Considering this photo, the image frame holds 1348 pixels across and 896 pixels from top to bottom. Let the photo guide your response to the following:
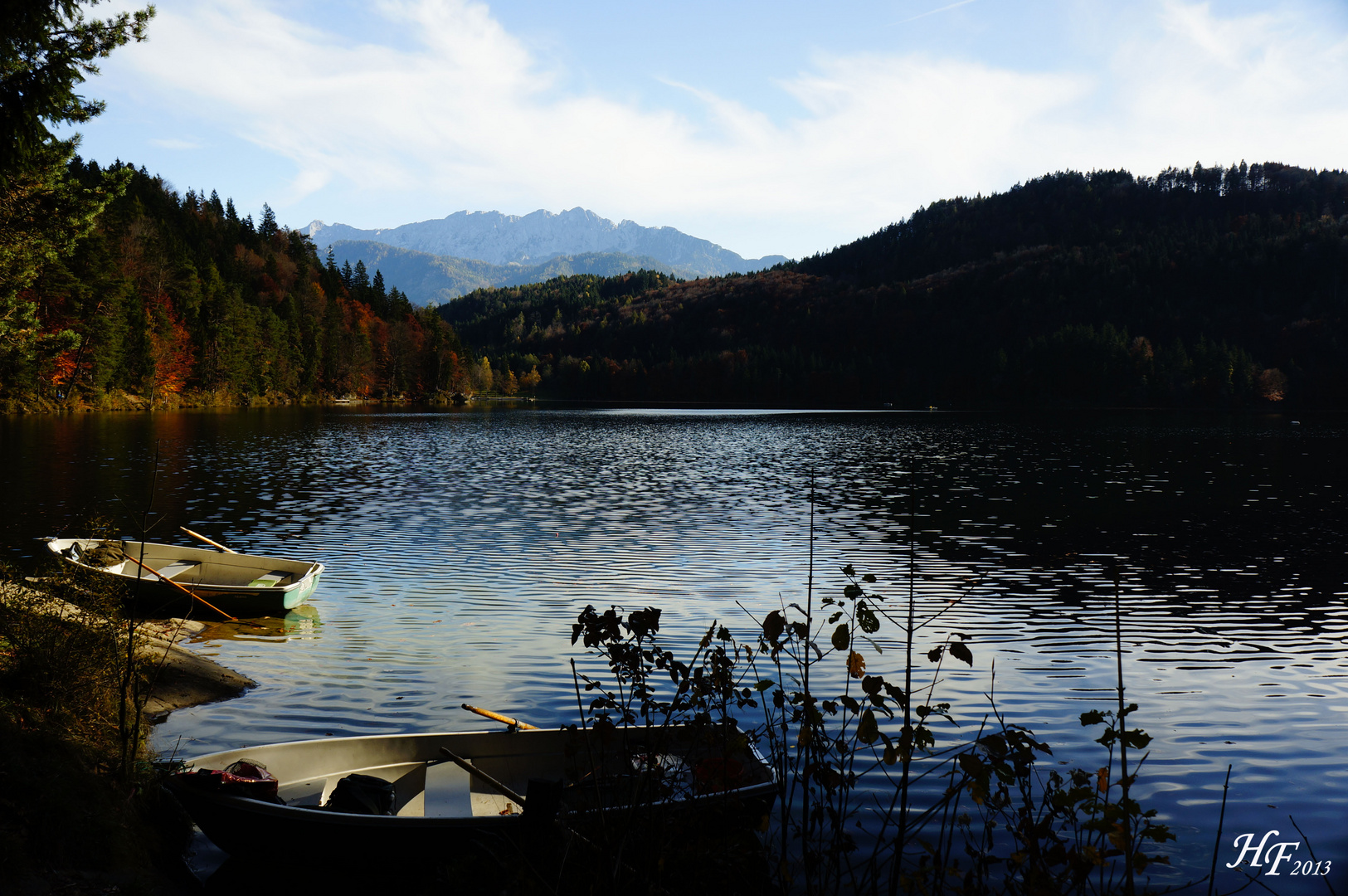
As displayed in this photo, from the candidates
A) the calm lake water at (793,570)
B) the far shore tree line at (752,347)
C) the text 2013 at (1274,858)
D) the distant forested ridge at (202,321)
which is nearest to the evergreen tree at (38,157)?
the distant forested ridge at (202,321)

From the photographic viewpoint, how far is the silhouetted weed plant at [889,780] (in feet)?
15.4

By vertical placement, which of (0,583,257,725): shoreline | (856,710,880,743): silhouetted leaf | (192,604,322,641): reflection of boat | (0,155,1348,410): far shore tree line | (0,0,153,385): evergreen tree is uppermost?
(0,155,1348,410): far shore tree line

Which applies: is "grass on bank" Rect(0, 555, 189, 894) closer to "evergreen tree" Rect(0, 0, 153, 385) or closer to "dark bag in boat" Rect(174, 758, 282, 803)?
"dark bag in boat" Rect(174, 758, 282, 803)

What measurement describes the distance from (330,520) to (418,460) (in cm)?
2184

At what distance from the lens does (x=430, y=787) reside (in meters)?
8.50

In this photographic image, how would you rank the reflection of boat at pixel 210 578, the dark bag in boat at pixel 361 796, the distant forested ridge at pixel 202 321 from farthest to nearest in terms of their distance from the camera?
the distant forested ridge at pixel 202 321 < the reflection of boat at pixel 210 578 < the dark bag in boat at pixel 361 796

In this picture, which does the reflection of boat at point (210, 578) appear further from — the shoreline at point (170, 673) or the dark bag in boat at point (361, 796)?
the dark bag in boat at point (361, 796)

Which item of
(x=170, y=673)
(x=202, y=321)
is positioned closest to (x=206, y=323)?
(x=202, y=321)

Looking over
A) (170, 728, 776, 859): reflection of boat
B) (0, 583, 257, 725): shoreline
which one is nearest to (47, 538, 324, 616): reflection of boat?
(0, 583, 257, 725): shoreline

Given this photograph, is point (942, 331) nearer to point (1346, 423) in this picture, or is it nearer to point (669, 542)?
point (1346, 423)

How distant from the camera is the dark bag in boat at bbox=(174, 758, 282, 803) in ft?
24.6

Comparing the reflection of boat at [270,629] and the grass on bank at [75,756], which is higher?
the grass on bank at [75,756]

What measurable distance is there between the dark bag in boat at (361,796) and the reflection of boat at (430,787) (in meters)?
0.02

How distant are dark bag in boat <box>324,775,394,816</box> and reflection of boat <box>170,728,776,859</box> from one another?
0.06 feet
